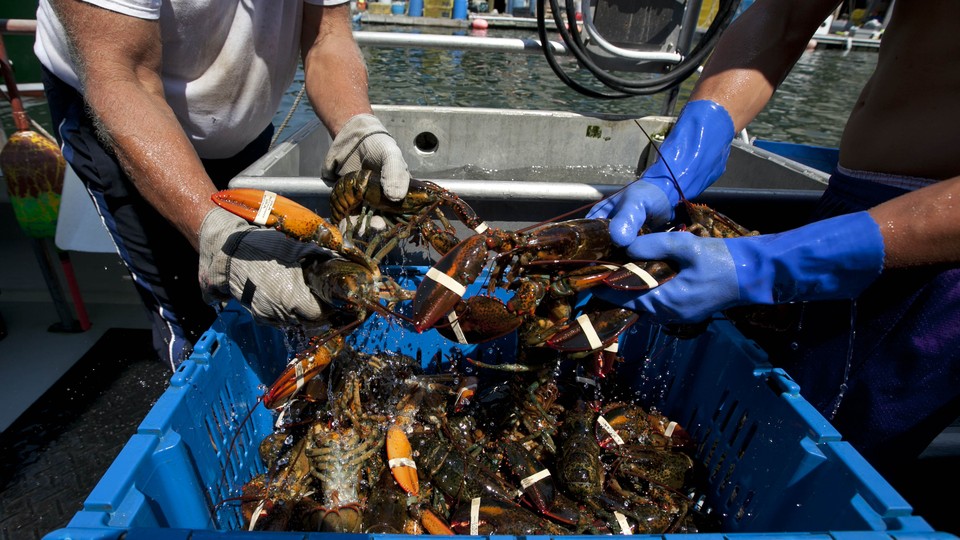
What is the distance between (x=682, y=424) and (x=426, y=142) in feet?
8.15

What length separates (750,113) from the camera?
88.5 inches

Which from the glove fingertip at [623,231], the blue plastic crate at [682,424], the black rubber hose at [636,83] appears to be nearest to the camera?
the blue plastic crate at [682,424]

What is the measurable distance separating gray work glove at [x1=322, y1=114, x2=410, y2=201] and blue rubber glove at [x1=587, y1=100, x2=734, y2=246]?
2.61 feet

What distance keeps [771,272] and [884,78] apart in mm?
828

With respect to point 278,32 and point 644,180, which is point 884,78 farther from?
point 278,32

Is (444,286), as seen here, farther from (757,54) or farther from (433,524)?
(757,54)

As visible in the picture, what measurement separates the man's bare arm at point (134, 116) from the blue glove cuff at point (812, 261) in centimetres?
174

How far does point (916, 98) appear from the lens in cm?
166

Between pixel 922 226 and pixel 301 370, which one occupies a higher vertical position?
pixel 922 226

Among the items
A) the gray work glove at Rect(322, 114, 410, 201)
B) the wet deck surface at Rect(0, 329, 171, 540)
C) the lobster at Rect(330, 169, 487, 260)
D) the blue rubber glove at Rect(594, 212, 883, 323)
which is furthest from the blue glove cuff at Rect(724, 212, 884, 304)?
the wet deck surface at Rect(0, 329, 171, 540)

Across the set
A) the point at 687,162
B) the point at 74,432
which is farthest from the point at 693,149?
the point at 74,432

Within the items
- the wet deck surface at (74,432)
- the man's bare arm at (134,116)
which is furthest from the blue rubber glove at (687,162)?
the wet deck surface at (74,432)

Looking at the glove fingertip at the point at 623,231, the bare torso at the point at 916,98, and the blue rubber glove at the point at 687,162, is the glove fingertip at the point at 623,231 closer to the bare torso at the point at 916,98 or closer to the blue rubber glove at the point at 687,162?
the blue rubber glove at the point at 687,162

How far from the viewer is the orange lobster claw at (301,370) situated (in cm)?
152
